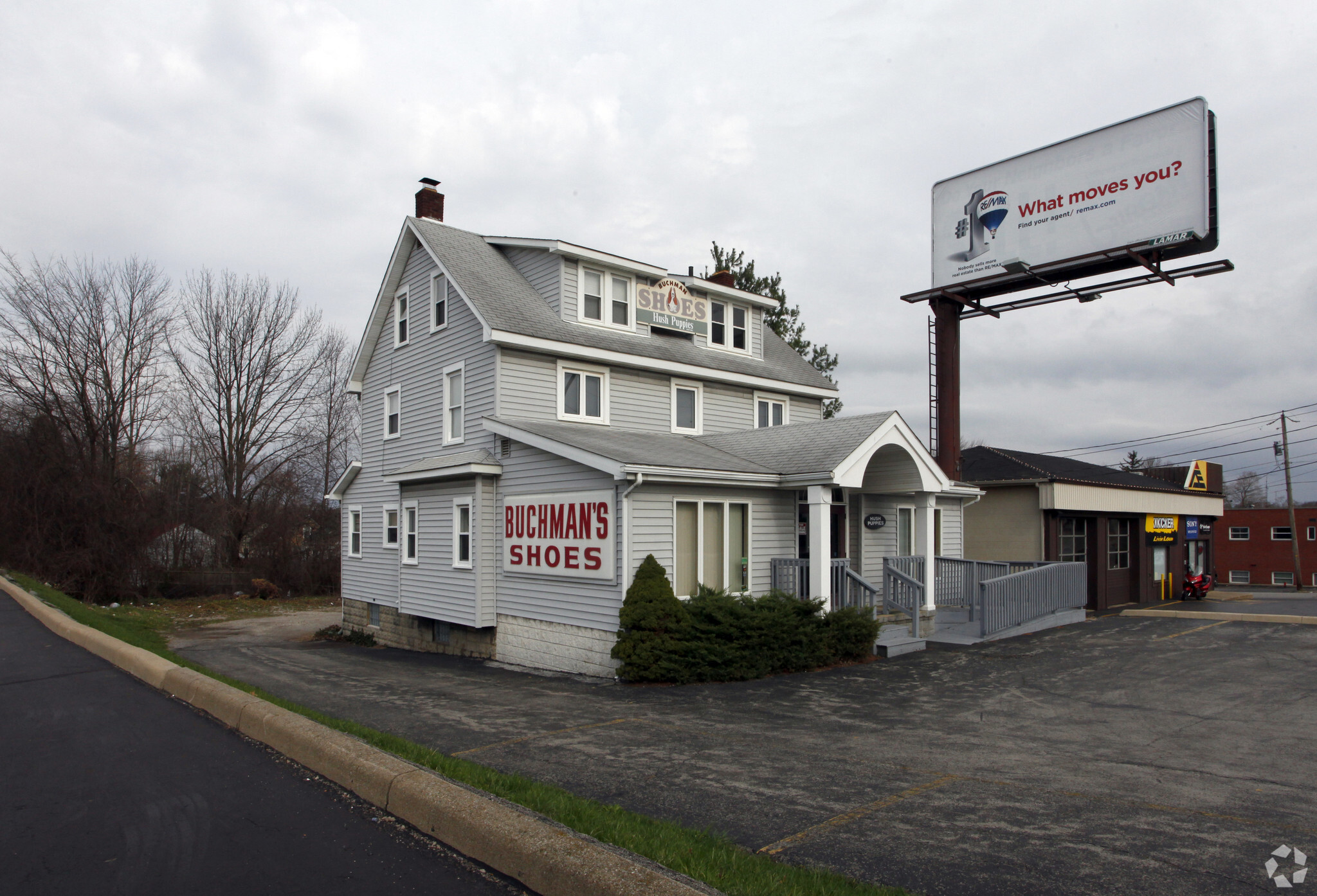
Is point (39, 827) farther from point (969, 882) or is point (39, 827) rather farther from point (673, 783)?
point (969, 882)

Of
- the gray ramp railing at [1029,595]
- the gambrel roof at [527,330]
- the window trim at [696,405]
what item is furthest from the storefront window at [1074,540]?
the window trim at [696,405]

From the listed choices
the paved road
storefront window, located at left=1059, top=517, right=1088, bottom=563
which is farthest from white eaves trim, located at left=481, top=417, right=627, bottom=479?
storefront window, located at left=1059, top=517, right=1088, bottom=563

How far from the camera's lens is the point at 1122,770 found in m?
7.57

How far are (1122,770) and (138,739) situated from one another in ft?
30.2

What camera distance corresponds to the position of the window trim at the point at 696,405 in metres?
20.1

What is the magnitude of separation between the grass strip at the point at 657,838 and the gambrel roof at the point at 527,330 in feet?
36.7

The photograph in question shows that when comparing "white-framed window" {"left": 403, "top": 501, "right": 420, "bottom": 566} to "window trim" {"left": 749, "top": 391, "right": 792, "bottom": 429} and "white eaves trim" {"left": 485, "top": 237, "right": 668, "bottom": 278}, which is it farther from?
"window trim" {"left": 749, "top": 391, "right": 792, "bottom": 429}

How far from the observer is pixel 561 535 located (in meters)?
15.3

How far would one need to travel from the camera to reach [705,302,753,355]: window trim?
22.5m

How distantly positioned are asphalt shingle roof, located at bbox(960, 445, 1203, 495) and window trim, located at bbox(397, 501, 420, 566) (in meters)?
16.9

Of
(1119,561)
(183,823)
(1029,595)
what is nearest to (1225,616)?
(1119,561)

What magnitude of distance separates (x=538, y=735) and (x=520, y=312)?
447 inches

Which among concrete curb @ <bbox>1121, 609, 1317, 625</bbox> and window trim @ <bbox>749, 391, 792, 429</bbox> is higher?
window trim @ <bbox>749, 391, 792, 429</bbox>

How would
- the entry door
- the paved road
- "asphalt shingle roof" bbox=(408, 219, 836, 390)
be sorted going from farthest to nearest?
the entry door < "asphalt shingle roof" bbox=(408, 219, 836, 390) < the paved road
